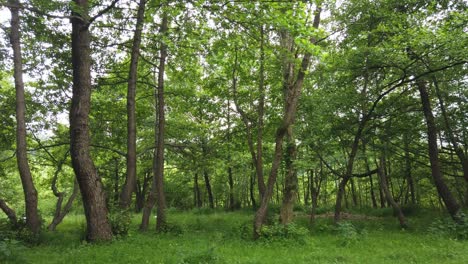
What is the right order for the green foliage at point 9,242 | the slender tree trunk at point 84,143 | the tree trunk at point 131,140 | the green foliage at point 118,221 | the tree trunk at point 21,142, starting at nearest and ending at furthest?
the green foliage at point 9,242, the slender tree trunk at point 84,143, the green foliage at point 118,221, the tree trunk at point 21,142, the tree trunk at point 131,140

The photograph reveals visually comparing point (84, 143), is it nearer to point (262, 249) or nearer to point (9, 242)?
point (9, 242)

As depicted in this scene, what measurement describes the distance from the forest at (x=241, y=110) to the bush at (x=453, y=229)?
5cm

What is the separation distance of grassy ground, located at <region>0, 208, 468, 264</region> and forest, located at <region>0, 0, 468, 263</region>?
0.06m

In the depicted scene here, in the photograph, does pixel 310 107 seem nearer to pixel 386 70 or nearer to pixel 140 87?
pixel 386 70

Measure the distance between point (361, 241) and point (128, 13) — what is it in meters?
11.2

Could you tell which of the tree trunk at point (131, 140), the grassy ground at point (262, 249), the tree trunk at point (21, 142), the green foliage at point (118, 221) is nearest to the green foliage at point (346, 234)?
the grassy ground at point (262, 249)

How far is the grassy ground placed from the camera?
749cm

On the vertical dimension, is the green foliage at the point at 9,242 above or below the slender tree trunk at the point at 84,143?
below

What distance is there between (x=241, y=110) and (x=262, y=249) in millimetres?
6355

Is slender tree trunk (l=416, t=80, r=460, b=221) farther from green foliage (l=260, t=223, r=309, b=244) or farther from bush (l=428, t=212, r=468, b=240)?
green foliage (l=260, t=223, r=309, b=244)

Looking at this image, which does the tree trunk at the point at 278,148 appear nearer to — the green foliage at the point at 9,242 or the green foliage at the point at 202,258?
the green foliage at the point at 202,258

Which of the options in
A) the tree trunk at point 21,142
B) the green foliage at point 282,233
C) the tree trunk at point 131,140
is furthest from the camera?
the tree trunk at point 131,140

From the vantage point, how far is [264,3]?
6.61m

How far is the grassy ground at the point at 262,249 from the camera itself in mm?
7492
